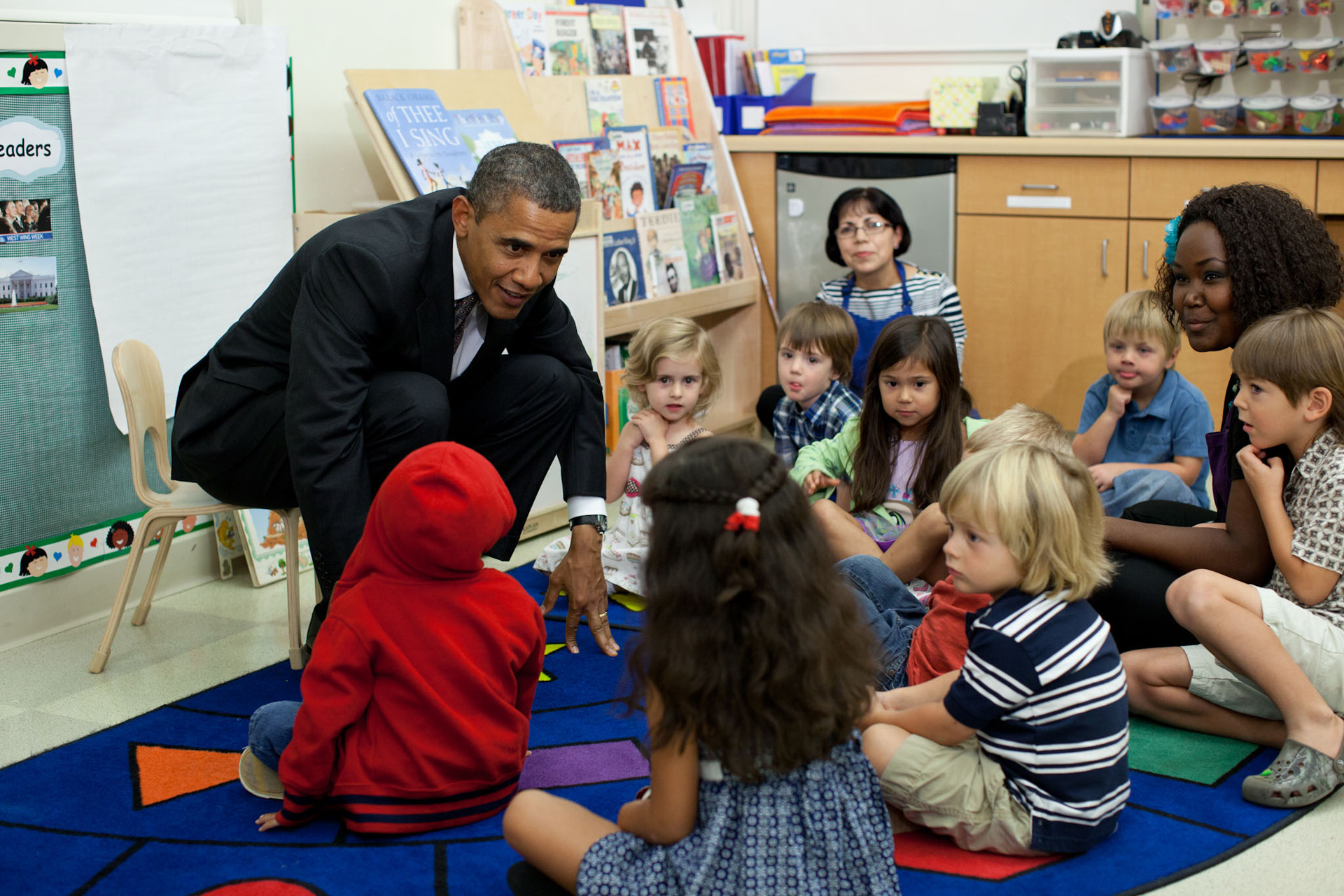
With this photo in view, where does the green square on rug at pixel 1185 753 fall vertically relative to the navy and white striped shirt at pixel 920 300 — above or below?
below

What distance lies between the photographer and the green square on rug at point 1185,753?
1923mm

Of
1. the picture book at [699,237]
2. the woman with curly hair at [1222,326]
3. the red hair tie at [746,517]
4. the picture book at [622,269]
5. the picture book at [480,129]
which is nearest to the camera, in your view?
the red hair tie at [746,517]

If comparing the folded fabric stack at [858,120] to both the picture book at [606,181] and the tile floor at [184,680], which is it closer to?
the picture book at [606,181]

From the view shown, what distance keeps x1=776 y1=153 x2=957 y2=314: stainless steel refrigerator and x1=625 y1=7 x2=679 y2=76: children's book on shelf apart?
1.61ft

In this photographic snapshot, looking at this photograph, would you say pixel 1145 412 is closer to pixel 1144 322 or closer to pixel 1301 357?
pixel 1144 322

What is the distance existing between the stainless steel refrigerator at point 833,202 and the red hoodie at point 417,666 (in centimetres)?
262

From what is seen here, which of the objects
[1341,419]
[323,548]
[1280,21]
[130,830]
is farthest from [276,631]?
[1280,21]

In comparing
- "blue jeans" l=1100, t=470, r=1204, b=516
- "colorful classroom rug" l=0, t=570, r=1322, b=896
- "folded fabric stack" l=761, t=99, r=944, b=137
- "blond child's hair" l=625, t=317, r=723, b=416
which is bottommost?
"colorful classroom rug" l=0, t=570, r=1322, b=896

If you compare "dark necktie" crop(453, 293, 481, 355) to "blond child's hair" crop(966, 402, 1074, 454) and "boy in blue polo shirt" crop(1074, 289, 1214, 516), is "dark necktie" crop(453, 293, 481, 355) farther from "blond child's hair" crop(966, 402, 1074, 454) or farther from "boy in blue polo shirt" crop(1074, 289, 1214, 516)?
"boy in blue polo shirt" crop(1074, 289, 1214, 516)

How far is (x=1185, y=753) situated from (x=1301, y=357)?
2.12ft

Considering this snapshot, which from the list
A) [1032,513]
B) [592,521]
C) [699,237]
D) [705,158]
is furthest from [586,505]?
[705,158]

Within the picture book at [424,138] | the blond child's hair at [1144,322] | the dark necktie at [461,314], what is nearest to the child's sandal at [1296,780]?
the blond child's hair at [1144,322]

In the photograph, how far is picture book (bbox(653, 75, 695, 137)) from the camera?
404 cm

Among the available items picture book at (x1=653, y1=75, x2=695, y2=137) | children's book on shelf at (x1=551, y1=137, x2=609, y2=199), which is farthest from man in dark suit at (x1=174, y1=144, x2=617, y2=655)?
picture book at (x1=653, y1=75, x2=695, y2=137)
